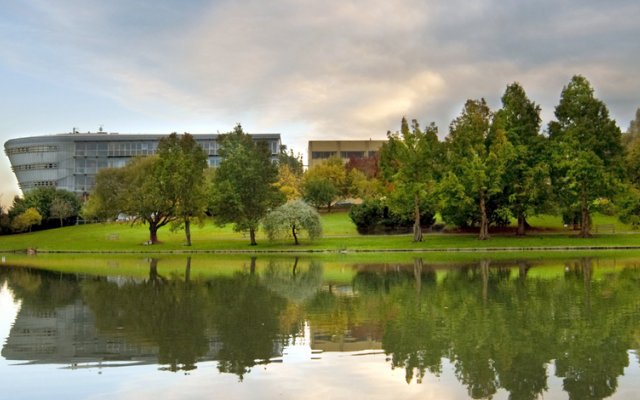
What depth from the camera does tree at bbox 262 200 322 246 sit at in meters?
65.9

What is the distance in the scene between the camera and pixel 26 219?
314 feet

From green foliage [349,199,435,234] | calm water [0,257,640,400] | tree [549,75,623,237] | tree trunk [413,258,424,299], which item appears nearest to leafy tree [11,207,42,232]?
green foliage [349,199,435,234]

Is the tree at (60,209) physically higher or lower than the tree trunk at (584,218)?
higher

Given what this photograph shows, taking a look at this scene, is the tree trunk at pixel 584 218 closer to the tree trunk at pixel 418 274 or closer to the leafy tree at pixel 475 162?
the leafy tree at pixel 475 162

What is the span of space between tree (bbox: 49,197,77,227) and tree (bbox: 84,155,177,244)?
17.2 m

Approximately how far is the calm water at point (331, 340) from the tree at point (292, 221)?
116ft

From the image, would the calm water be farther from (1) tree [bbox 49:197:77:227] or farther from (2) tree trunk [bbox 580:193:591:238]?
(1) tree [bbox 49:197:77:227]

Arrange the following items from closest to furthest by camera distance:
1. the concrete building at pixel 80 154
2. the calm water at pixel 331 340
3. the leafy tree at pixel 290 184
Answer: the calm water at pixel 331 340, the leafy tree at pixel 290 184, the concrete building at pixel 80 154

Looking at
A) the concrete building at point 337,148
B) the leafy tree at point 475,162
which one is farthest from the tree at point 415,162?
the concrete building at point 337,148

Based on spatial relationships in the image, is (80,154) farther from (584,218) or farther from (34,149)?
(584,218)

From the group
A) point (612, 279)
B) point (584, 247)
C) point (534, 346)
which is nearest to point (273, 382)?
point (534, 346)

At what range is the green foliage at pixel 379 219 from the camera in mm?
76375

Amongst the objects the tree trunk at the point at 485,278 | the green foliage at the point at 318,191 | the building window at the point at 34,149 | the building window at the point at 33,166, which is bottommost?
the tree trunk at the point at 485,278

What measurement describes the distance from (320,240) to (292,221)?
5.51 m
